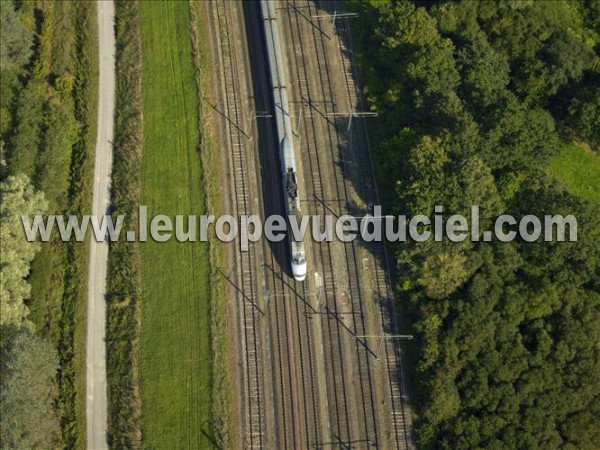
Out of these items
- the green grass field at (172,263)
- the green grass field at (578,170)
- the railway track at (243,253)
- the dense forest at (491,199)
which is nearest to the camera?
the dense forest at (491,199)

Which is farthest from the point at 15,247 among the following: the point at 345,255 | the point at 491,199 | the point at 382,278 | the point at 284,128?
the point at 491,199

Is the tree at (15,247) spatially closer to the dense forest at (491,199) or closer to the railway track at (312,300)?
the railway track at (312,300)

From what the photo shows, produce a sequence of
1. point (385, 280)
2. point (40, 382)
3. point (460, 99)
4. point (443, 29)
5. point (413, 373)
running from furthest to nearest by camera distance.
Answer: point (443, 29) → point (460, 99) → point (385, 280) → point (413, 373) → point (40, 382)

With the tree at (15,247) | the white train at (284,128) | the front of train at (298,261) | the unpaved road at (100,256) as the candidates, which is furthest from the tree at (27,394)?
the white train at (284,128)

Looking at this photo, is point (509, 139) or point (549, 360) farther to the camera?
point (509, 139)

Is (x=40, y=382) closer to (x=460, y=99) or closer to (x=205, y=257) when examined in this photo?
(x=205, y=257)

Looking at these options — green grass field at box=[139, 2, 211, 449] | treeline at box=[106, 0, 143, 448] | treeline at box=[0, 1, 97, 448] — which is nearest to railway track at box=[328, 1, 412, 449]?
green grass field at box=[139, 2, 211, 449]

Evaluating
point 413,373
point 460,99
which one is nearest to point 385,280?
point 413,373

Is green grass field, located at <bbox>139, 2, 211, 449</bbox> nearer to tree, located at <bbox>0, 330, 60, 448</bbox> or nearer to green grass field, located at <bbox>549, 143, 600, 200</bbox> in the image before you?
tree, located at <bbox>0, 330, 60, 448</bbox>
